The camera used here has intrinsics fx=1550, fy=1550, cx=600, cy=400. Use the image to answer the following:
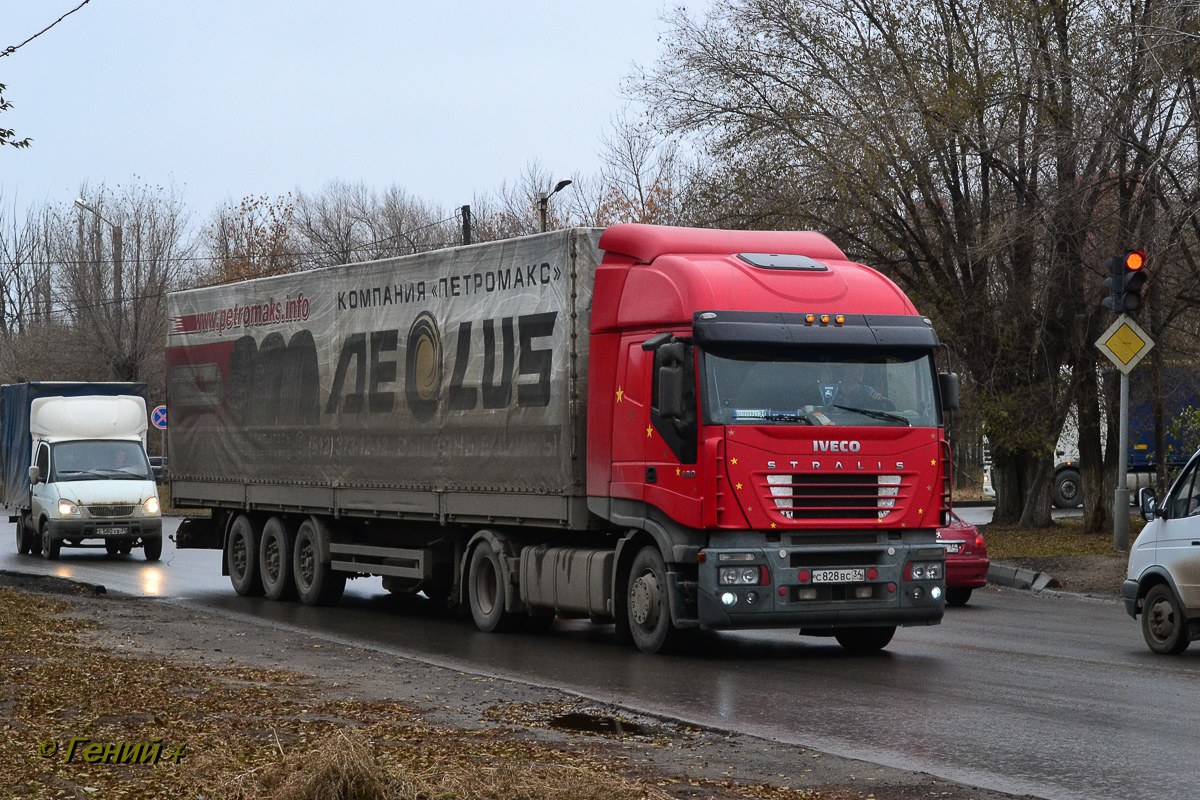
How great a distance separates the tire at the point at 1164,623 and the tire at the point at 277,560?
33.5 ft

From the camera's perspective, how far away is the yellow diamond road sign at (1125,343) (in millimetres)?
20234

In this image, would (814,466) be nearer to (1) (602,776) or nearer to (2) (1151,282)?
(1) (602,776)

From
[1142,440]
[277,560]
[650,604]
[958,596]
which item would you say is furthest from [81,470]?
[1142,440]

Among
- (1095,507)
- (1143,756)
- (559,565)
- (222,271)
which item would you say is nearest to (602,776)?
(1143,756)

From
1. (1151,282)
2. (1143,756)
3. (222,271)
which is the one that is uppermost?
(222,271)

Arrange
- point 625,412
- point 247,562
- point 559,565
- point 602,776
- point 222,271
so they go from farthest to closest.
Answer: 1. point 222,271
2. point 247,562
3. point 559,565
4. point 625,412
5. point 602,776

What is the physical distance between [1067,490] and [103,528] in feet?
89.6

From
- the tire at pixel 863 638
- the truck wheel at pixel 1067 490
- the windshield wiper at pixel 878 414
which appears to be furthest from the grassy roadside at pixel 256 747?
the truck wheel at pixel 1067 490

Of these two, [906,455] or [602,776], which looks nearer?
[602,776]

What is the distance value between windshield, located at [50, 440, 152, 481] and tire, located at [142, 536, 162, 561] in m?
1.27

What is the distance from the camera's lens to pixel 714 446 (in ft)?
40.7

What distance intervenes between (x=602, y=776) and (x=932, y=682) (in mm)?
5286

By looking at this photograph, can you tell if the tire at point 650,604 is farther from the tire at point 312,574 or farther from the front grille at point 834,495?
the tire at point 312,574

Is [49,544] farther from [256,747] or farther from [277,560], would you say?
[256,747]
